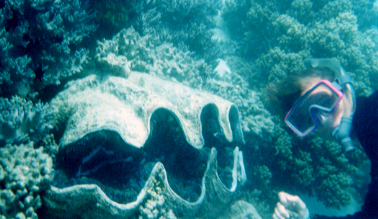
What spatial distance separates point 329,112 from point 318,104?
141 mm

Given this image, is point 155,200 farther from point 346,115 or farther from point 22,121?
point 346,115

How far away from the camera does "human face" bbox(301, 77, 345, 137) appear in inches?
87.7

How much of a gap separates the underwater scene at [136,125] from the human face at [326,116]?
30 centimetres

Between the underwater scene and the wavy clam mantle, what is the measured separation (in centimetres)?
1

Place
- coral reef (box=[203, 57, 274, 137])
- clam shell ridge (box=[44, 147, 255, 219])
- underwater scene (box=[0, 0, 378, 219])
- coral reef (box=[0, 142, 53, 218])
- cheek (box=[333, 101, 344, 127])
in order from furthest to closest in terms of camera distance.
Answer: coral reef (box=[203, 57, 274, 137]) → cheek (box=[333, 101, 344, 127]) → underwater scene (box=[0, 0, 378, 219]) → clam shell ridge (box=[44, 147, 255, 219]) → coral reef (box=[0, 142, 53, 218])

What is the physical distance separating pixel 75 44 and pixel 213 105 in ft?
6.92

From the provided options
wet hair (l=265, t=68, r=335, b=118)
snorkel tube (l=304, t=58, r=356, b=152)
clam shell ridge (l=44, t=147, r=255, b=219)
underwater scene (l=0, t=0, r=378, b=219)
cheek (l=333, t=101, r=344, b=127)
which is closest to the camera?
clam shell ridge (l=44, t=147, r=255, b=219)

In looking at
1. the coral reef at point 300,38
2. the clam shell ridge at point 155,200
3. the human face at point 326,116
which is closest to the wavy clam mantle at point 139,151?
the clam shell ridge at point 155,200

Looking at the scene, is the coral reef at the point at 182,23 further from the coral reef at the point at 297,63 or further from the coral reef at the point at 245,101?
the coral reef at the point at 297,63

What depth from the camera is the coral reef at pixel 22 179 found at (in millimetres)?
1539

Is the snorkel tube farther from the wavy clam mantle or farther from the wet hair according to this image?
the wavy clam mantle

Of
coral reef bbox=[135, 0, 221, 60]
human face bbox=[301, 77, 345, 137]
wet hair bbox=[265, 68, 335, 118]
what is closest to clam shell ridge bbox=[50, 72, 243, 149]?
wet hair bbox=[265, 68, 335, 118]

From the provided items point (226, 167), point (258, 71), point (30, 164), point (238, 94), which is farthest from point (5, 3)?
point (258, 71)

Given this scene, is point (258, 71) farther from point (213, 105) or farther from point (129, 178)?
point (129, 178)
